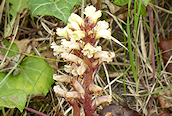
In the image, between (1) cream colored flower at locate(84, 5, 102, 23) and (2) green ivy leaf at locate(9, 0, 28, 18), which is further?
(2) green ivy leaf at locate(9, 0, 28, 18)

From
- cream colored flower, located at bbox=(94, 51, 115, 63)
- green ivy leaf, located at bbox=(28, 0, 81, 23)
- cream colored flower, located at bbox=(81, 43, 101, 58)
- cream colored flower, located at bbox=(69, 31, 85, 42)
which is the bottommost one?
cream colored flower, located at bbox=(94, 51, 115, 63)

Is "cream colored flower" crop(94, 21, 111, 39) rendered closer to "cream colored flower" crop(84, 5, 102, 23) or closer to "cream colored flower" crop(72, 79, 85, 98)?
"cream colored flower" crop(84, 5, 102, 23)

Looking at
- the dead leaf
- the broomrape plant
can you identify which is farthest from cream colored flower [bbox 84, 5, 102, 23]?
the dead leaf

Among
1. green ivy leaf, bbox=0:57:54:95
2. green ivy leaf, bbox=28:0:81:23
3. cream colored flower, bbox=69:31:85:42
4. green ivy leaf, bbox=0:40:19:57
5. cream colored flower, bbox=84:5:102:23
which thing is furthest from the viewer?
green ivy leaf, bbox=0:40:19:57

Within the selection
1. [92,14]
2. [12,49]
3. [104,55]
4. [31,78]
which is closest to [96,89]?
[104,55]

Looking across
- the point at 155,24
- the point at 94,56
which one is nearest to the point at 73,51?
the point at 94,56

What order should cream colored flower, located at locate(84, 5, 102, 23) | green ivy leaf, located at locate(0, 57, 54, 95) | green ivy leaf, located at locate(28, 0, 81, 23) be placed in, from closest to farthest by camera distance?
cream colored flower, located at locate(84, 5, 102, 23) < green ivy leaf, located at locate(28, 0, 81, 23) < green ivy leaf, located at locate(0, 57, 54, 95)
